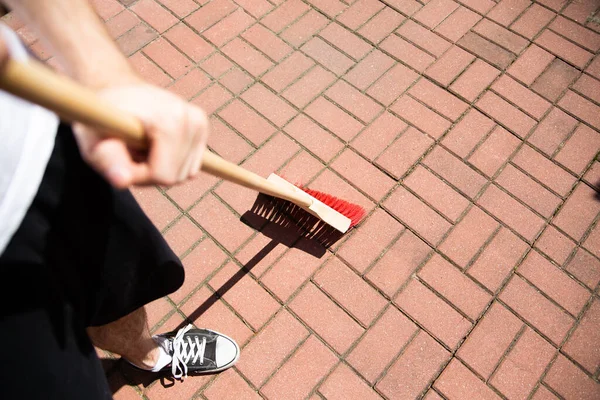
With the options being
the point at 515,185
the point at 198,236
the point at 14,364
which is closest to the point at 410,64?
the point at 515,185

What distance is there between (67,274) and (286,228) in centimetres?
143

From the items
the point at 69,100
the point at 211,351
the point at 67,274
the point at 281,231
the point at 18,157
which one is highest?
the point at 69,100

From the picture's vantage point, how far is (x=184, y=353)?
7.06 ft

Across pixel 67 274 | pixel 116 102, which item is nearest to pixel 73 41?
pixel 116 102

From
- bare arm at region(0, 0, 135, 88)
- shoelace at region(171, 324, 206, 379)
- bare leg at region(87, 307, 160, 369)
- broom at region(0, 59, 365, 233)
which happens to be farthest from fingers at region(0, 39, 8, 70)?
shoelace at region(171, 324, 206, 379)

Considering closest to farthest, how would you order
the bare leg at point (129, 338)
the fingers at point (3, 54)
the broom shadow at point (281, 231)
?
the fingers at point (3, 54)
the bare leg at point (129, 338)
the broom shadow at point (281, 231)

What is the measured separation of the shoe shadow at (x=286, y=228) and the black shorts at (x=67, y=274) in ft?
3.35

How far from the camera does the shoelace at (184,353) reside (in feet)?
7.01

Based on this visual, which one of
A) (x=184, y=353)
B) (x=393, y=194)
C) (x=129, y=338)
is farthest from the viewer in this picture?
(x=393, y=194)

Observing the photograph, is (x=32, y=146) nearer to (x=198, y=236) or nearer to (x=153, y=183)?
(x=153, y=183)

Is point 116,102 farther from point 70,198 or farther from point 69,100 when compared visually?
point 70,198

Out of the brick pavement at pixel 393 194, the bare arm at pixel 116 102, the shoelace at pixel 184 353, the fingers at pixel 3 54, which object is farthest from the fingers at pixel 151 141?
the brick pavement at pixel 393 194

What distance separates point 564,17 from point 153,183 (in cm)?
350

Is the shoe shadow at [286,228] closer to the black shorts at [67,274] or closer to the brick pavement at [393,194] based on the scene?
the brick pavement at [393,194]
